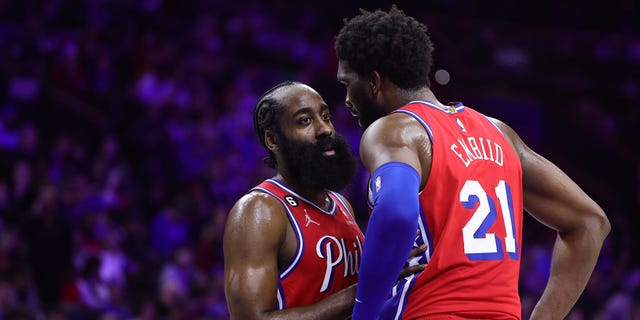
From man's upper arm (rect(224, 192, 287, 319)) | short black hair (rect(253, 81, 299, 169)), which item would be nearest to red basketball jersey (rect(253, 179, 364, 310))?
man's upper arm (rect(224, 192, 287, 319))

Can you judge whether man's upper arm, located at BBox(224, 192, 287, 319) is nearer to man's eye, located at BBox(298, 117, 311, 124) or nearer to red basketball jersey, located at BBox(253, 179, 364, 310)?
red basketball jersey, located at BBox(253, 179, 364, 310)

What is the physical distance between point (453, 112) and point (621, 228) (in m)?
10.7

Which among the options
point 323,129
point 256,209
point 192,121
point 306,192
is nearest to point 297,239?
point 256,209

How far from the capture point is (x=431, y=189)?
10.4 ft

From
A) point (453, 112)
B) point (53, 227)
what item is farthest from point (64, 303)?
point (453, 112)

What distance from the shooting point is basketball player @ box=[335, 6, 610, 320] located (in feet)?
9.77

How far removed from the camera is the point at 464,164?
3.25 m

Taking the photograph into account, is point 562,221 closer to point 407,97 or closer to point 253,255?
point 407,97

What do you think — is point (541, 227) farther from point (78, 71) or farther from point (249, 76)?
point (78, 71)

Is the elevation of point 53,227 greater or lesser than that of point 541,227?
greater

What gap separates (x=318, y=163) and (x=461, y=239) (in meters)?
0.95

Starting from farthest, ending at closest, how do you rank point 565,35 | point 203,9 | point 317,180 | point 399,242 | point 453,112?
1. point 565,35
2. point 203,9
3. point 317,180
4. point 453,112
5. point 399,242

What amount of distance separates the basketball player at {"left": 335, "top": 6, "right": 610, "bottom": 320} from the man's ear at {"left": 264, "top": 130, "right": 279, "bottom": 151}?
61 cm

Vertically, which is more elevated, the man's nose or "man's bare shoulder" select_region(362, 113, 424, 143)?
"man's bare shoulder" select_region(362, 113, 424, 143)
